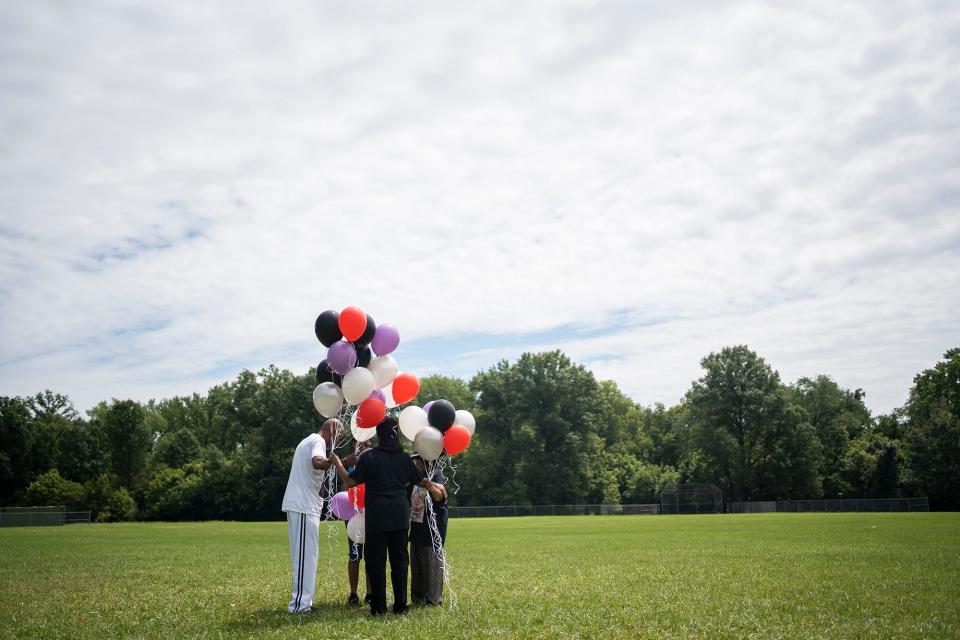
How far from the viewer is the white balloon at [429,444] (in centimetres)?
978

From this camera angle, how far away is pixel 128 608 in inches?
394

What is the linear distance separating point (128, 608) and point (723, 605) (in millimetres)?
7922

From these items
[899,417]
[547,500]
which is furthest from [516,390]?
[899,417]

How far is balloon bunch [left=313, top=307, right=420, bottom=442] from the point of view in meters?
10.0

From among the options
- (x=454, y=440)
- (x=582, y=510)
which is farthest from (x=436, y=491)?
(x=582, y=510)

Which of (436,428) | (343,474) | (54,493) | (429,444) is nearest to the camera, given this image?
(343,474)

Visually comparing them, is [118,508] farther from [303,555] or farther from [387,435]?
[387,435]

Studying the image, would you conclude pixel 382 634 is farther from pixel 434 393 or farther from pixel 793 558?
pixel 434 393

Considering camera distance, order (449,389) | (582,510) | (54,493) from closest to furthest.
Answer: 1. (54,493)
2. (582,510)
3. (449,389)

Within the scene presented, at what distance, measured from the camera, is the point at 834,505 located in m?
68.3

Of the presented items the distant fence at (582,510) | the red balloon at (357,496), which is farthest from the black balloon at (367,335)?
the distant fence at (582,510)

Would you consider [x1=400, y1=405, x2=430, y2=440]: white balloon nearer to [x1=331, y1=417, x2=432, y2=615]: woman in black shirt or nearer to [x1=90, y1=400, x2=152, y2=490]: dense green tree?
[x1=331, y1=417, x2=432, y2=615]: woman in black shirt

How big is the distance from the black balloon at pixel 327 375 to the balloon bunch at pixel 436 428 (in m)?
1.10

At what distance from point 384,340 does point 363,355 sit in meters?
0.38
